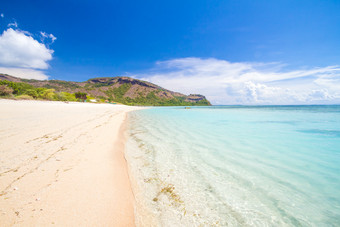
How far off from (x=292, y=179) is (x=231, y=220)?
2635mm

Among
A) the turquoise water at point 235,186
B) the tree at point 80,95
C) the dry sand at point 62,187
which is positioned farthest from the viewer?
the tree at point 80,95

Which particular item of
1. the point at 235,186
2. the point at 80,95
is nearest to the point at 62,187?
the point at 235,186

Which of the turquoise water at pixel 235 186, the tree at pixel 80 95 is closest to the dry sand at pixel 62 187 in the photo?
the turquoise water at pixel 235 186

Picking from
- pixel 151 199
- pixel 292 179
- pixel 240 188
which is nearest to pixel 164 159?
pixel 151 199

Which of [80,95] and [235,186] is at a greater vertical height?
[80,95]

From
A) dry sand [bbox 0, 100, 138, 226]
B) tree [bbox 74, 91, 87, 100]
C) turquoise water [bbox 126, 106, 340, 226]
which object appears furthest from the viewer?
tree [bbox 74, 91, 87, 100]

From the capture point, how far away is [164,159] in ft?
15.3

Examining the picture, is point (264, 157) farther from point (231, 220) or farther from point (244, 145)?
point (231, 220)

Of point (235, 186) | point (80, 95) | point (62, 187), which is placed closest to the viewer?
point (62, 187)

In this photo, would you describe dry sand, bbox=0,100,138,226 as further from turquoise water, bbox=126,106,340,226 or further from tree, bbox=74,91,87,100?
tree, bbox=74,91,87,100

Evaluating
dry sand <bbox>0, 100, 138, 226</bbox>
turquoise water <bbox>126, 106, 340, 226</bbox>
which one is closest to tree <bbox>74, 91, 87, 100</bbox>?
dry sand <bbox>0, 100, 138, 226</bbox>

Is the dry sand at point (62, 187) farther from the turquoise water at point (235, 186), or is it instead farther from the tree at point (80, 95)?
the tree at point (80, 95)

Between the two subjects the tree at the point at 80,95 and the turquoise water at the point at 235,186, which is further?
the tree at the point at 80,95

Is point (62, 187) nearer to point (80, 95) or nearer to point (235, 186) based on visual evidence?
point (235, 186)
